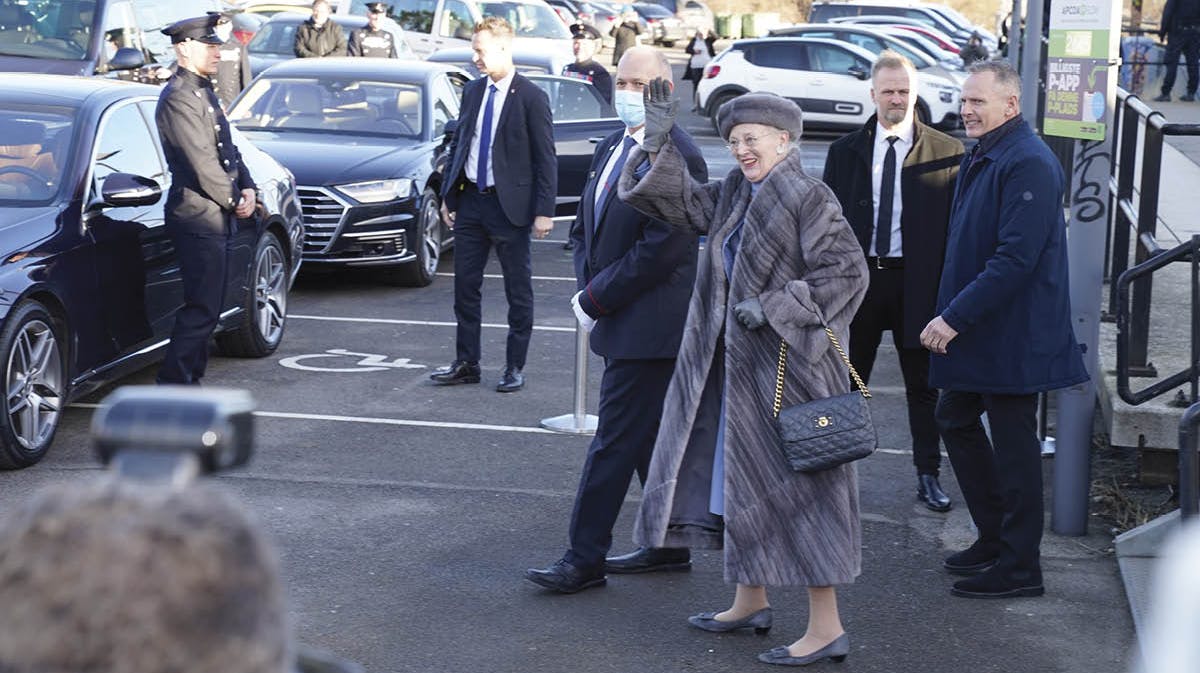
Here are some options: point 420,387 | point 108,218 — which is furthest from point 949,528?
point 108,218

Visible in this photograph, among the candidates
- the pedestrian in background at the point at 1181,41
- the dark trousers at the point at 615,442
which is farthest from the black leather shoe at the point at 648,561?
the pedestrian in background at the point at 1181,41

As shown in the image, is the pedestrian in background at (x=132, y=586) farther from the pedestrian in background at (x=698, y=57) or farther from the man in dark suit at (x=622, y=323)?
the pedestrian in background at (x=698, y=57)

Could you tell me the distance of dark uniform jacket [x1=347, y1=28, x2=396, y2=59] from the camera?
63.3 feet

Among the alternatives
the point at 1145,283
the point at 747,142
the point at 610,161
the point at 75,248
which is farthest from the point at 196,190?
the point at 1145,283

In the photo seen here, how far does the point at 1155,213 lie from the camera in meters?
7.50

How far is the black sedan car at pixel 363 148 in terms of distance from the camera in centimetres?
1175

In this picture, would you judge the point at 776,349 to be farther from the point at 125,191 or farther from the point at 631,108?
the point at 125,191

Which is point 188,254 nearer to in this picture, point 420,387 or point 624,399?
point 420,387

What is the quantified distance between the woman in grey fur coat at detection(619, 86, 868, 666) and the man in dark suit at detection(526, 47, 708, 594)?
341 millimetres

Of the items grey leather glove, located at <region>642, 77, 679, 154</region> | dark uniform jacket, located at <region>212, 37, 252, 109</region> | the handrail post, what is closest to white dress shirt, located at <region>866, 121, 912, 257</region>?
the handrail post

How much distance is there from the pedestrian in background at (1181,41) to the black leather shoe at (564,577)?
522 inches

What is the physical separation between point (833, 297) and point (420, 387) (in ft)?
14.5

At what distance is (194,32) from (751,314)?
3.95 meters

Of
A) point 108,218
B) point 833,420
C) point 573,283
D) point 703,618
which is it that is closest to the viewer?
point 833,420
